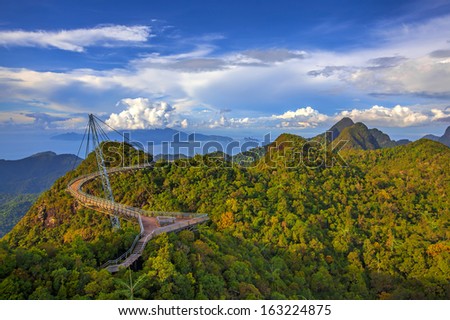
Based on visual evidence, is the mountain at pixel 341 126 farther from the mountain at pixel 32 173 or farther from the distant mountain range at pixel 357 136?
the mountain at pixel 32 173

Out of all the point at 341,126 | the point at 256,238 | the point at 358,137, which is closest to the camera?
the point at 256,238

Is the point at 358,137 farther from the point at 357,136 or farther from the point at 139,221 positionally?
the point at 139,221

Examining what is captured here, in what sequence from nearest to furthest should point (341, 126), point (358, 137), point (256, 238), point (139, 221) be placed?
point (139, 221)
point (256, 238)
point (358, 137)
point (341, 126)

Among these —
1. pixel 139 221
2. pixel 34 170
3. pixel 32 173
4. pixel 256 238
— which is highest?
pixel 139 221

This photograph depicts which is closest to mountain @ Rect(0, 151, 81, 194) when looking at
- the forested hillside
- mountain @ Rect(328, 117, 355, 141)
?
mountain @ Rect(328, 117, 355, 141)

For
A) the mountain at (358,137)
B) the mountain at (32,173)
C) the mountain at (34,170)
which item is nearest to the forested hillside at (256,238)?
the mountain at (358,137)

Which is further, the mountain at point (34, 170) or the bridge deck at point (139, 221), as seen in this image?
Answer: the mountain at point (34, 170)

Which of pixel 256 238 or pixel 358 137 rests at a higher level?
pixel 358 137

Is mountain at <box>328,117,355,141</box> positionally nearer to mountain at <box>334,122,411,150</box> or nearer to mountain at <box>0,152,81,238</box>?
mountain at <box>334,122,411,150</box>

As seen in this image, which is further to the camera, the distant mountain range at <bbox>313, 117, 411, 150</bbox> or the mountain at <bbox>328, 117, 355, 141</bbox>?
the mountain at <bbox>328, 117, 355, 141</bbox>

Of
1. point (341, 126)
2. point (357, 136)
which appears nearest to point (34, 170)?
point (341, 126)
